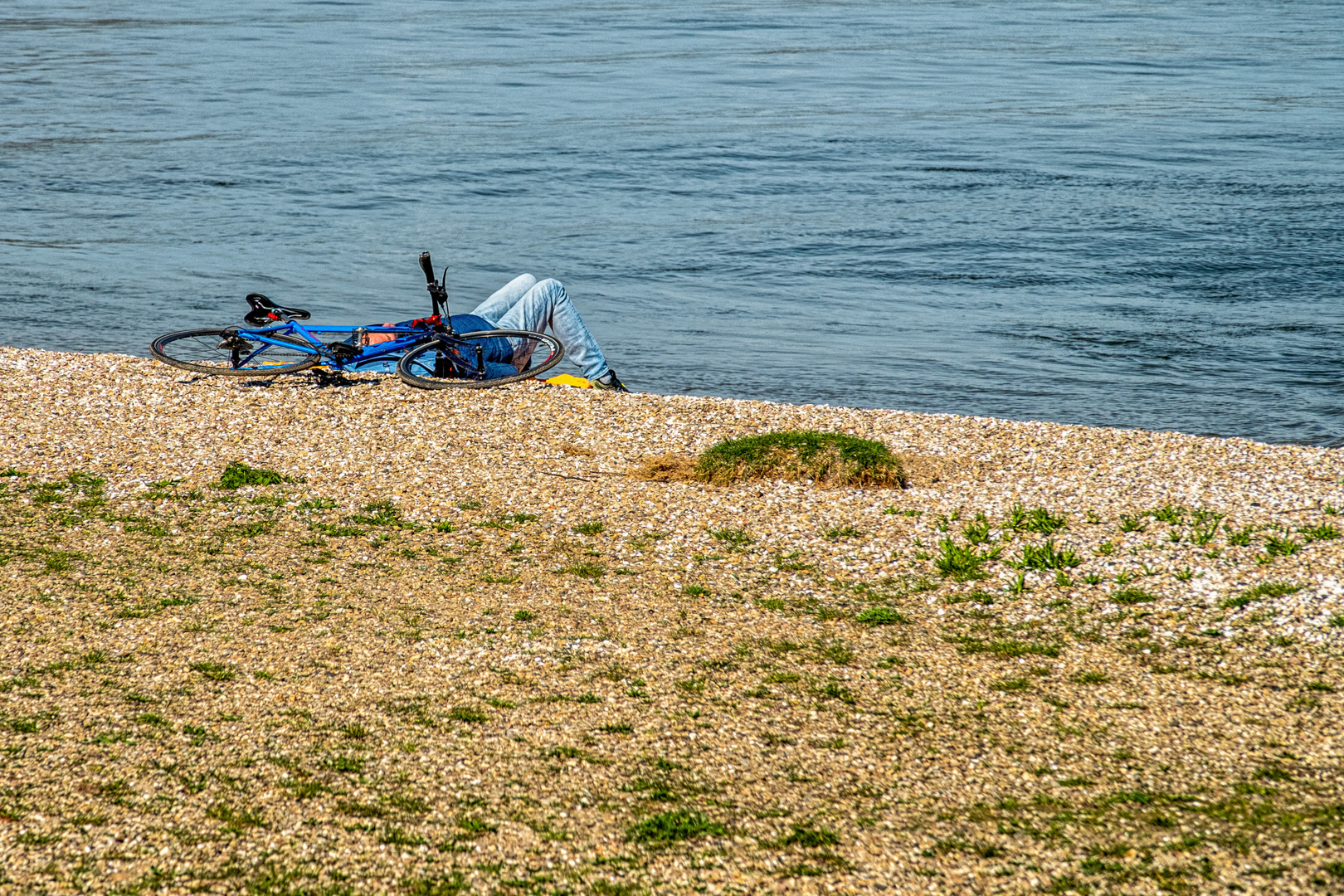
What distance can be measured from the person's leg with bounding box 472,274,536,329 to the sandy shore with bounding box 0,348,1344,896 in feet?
8.74

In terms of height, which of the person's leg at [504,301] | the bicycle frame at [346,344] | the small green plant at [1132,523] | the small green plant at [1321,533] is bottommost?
the small green plant at [1132,523]

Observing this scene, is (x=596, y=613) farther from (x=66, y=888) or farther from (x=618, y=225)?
(x=618, y=225)

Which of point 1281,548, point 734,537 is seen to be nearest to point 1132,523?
point 1281,548

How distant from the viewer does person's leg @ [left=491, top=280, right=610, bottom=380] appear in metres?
14.6

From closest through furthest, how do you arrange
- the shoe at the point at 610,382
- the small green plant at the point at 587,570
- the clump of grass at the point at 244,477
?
the small green plant at the point at 587,570 < the clump of grass at the point at 244,477 < the shoe at the point at 610,382

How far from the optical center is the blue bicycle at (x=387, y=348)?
44.0 feet

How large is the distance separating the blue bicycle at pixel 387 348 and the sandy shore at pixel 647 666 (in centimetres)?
145

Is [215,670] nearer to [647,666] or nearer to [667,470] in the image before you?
[647,666]

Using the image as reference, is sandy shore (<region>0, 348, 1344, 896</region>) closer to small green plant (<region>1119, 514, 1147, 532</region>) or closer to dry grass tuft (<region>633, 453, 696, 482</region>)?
small green plant (<region>1119, 514, 1147, 532</region>)

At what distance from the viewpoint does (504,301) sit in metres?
14.8

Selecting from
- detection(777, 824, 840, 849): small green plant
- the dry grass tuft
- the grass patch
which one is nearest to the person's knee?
the dry grass tuft

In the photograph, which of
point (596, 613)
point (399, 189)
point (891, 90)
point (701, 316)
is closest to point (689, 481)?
point (596, 613)

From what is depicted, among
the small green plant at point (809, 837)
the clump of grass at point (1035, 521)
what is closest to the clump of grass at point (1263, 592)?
the clump of grass at point (1035, 521)

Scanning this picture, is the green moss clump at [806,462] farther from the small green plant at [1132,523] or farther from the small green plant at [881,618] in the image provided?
the small green plant at [881,618]
